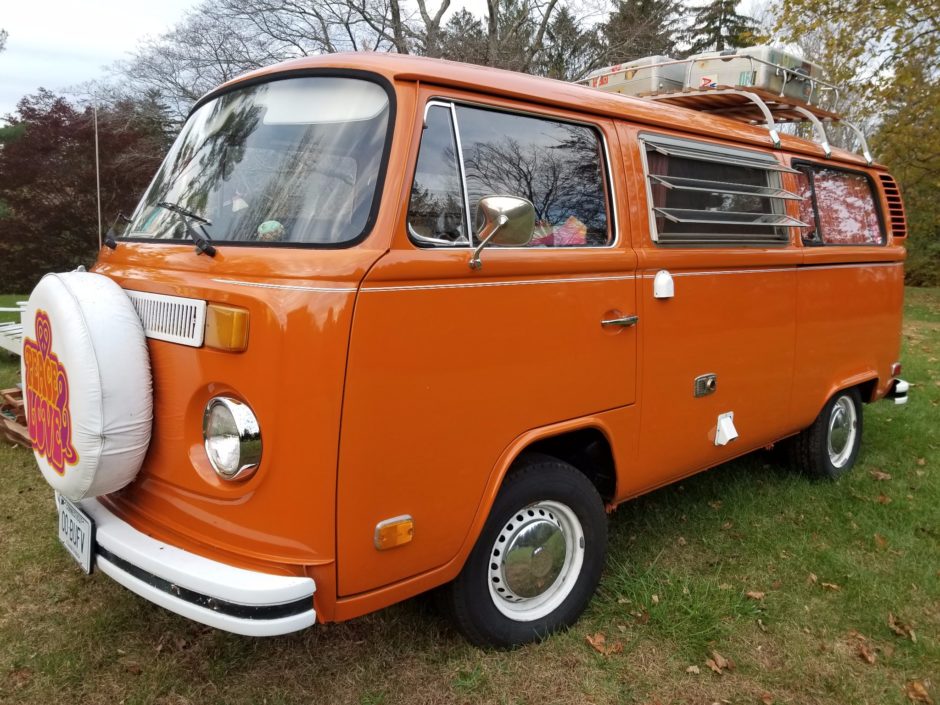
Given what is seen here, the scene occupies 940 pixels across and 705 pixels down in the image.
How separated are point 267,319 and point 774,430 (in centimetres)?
312

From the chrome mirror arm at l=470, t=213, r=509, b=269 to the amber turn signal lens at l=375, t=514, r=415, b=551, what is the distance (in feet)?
2.90

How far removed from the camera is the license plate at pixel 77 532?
2393 millimetres

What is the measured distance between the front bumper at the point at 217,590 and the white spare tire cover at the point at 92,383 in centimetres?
29

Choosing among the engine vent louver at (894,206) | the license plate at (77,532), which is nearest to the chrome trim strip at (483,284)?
the license plate at (77,532)

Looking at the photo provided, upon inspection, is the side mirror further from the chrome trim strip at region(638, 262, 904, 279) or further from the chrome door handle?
the chrome trim strip at region(638, 262, 904, 279)

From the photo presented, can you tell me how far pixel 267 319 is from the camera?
80.3 inches

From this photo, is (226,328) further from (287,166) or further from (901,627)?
(901,627)

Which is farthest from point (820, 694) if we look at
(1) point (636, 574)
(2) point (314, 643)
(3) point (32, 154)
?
(3) point (32, 154)

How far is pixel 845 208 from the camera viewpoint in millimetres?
4609

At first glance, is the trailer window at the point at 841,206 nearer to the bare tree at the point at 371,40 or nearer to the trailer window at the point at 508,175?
the trailer window at the point at 508,175

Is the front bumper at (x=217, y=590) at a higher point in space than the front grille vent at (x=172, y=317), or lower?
lower

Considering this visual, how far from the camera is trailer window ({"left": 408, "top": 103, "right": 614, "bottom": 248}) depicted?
2328 mm

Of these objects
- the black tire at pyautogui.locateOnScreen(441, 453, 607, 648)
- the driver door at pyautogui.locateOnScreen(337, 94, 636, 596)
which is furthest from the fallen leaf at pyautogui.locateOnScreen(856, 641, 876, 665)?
the driver door at pyautogui.locateOnScreen(337, 94, 636, 596)

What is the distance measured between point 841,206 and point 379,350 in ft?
12.5
